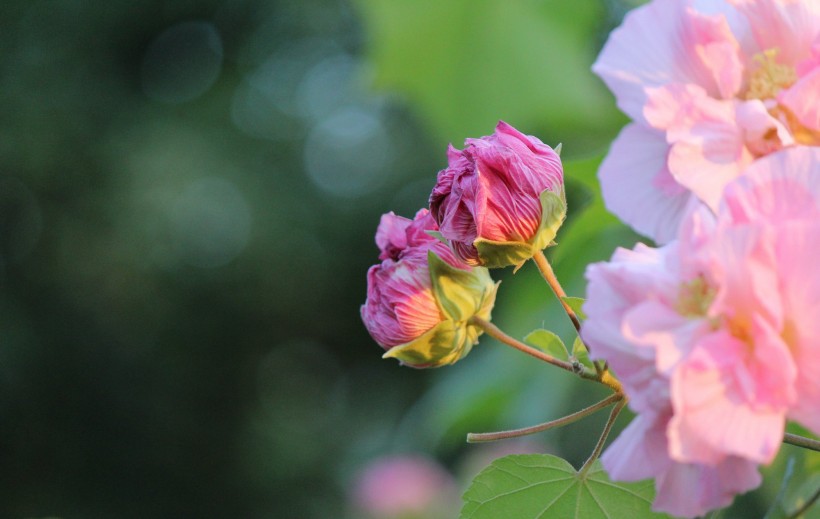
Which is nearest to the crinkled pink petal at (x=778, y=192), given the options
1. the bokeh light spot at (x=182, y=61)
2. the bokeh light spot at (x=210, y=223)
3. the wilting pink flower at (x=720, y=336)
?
the wilting pink flower at (x=720, y=336)

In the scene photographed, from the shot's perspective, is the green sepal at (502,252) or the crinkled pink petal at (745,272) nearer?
the crinkled pink petal at (745,272)

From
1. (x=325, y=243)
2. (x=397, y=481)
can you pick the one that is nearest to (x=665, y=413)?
(x=397, y=481)

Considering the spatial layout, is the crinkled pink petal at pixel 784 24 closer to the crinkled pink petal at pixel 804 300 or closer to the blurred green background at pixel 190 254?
the crinkled pink petal at pixel 804 300

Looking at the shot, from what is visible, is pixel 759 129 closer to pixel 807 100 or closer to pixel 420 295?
pixel 807 100

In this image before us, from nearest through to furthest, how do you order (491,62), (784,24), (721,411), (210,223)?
(721,411), (784,24), (491,62), (210,223)

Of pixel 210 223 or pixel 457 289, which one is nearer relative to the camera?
pixel 457 289

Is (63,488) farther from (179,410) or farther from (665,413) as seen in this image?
(665,413)

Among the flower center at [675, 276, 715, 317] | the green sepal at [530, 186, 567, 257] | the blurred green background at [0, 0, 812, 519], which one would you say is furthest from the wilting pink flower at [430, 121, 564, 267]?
the blurred green background at [0, 0, 812, 519]

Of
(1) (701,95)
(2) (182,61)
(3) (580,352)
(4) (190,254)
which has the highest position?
(1) (701,95)

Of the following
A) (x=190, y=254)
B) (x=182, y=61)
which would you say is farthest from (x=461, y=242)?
(x=182, y=61)
